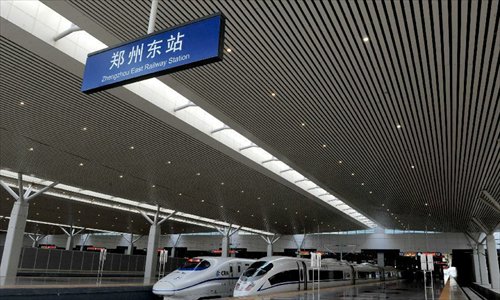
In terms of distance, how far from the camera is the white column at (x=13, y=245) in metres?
22.9

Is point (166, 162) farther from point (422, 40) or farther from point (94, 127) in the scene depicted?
point (422, 40)

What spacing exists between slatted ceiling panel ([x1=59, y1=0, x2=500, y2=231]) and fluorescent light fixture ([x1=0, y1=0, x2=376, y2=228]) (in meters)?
1.65

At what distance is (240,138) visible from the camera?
19.6 metres

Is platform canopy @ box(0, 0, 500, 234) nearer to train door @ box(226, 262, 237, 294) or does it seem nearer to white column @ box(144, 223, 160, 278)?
train door @ box(226, 262, 237, 294)

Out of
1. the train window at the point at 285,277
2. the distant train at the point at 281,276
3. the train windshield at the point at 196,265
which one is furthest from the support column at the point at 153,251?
the train window at the point at 285,277

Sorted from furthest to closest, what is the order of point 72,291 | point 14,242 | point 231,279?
point 14,242, point 231,279, point 72,291

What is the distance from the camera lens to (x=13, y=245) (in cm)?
2347

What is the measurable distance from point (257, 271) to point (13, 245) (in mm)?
14896

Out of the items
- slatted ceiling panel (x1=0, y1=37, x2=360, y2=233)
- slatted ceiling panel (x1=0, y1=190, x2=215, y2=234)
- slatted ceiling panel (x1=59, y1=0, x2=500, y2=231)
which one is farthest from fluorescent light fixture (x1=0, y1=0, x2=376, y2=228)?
slatted ceiling panel (x1=0, y1=190, x2=215, y2=234)

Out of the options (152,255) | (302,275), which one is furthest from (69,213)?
(302,275)

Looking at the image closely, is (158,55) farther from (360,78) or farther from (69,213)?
(69,213)

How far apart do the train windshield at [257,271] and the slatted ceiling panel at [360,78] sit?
21.1ft

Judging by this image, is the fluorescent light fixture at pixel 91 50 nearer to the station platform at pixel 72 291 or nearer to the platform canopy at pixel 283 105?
the platform canopy at pixel 283 105

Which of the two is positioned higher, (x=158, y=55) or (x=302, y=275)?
(x=158, y=55)
